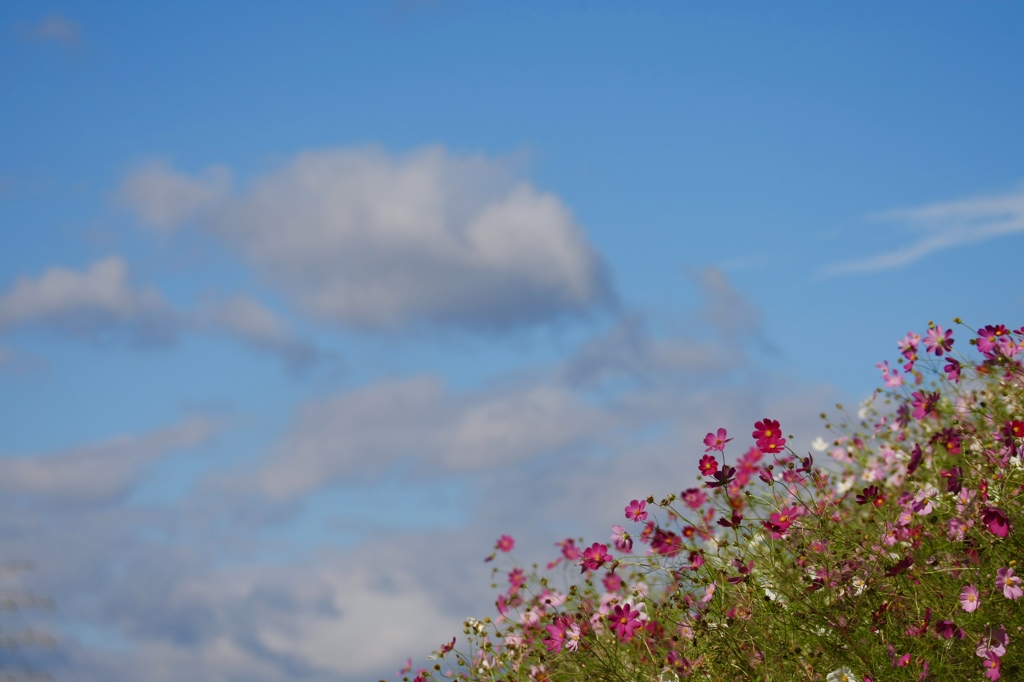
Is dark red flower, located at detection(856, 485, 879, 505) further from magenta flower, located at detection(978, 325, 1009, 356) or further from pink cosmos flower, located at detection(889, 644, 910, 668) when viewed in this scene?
magenta flower, located at detection(978, 325, 1009, 356)

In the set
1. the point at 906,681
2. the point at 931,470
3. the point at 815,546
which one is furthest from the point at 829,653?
the point at 931,470

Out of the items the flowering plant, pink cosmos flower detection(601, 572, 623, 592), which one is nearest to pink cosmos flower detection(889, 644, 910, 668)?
the flowering plant

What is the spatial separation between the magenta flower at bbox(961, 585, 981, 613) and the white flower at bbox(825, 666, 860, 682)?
61 centimetres

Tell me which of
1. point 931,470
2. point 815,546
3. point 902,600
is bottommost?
point 902,600

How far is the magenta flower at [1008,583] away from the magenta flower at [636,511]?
1686mm

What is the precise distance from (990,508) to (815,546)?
40.1 inches

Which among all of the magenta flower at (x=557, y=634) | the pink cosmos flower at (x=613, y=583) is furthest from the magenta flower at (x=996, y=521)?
the pink cosmos flower at (x=613, y=583)

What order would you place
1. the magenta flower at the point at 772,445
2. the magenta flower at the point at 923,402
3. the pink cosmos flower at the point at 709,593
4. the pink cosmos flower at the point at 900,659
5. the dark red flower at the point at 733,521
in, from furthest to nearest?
the magenta flower at the point at 923,402 → the pink cosmos flower at the point at 709,593 → the magenta flower at the point at 772,445 → the dark red flower at the point at 733,521 → the pink cosmos flower at the point at 900,659

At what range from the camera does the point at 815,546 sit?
19.1 feet

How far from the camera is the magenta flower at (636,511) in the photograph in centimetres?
560

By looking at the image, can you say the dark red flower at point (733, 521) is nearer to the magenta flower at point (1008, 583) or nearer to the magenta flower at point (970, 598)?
the magenta flower at point (970, 598)

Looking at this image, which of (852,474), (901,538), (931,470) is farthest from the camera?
(852,474)

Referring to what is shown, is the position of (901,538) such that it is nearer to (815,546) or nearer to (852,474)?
(815,546)

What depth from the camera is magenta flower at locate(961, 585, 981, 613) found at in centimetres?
490
